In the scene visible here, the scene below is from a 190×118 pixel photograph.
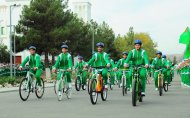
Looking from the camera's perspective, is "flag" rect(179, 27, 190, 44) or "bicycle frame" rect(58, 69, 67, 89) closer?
"flag" rect(179, 27, 190, 44)

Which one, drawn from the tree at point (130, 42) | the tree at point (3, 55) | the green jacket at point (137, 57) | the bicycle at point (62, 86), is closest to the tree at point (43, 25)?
the tree at point (3, 55)

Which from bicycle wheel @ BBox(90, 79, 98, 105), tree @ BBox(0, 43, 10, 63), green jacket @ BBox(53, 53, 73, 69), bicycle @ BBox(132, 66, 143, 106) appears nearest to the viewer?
bicycle @ BBox(132, 66, 143, 106)

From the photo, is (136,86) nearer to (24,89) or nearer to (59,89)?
(59,89)

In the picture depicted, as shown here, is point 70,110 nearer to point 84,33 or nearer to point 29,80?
point 29,80

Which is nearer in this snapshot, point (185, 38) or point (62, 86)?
point (185, 38)

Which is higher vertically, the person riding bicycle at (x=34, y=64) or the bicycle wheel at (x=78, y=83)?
the person riding bicycle at (x=34, y=64)

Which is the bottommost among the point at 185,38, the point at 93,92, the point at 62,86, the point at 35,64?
the point at 93,92

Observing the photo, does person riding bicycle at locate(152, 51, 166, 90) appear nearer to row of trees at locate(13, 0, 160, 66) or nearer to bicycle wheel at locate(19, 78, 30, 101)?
bicycle wheel at locate(19, 78, 30, 101)

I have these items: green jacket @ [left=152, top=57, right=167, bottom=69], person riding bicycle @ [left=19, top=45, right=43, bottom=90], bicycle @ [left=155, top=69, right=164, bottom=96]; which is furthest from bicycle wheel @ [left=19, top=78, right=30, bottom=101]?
green jacket @ [left=152, top=57, right=167, bottom=69]

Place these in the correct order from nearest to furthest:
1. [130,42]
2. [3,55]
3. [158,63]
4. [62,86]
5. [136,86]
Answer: [136,86]
[62,86]
[158,63]
[3,55]
[130,42]

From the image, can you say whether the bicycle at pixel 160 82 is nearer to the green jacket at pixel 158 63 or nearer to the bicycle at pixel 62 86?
the green jacket at pixel 158 63

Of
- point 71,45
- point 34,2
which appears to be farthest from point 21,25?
point 71,45

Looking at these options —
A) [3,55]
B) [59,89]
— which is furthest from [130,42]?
[59,89]

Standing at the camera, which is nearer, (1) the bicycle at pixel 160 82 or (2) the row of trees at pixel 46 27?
(1) the bicycle at pixel 160 82
